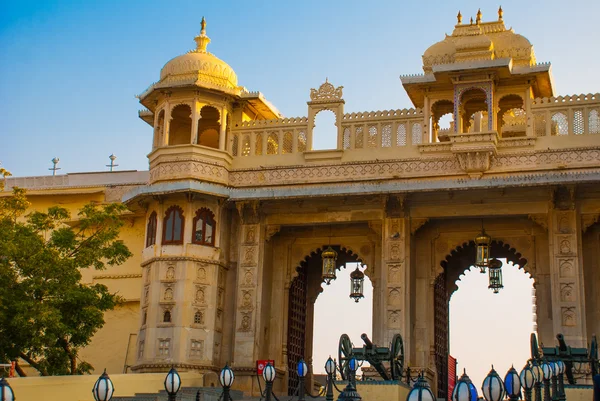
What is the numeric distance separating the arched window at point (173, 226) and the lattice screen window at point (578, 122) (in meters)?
8.75

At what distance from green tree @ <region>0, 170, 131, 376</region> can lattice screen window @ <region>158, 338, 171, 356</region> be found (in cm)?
181

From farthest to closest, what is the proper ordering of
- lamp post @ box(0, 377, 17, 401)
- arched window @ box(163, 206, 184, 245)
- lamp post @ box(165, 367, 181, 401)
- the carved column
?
arched window @ box(163, 206, 184, 245) → the carved column → lamp post @ box(165, 367, 181, 401) → lamp post @ box(0, 377, 17, 401)

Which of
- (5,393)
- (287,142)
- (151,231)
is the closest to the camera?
(5,393)

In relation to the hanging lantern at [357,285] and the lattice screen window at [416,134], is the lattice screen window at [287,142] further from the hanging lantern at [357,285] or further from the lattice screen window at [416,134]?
the hanging lantern at [357,285]

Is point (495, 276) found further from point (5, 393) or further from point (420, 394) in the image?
point (5, 393)

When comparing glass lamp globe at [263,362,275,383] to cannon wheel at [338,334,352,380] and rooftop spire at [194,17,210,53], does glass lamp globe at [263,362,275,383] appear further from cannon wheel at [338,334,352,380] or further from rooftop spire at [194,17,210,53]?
rooftop spire at [194,17,210,53]

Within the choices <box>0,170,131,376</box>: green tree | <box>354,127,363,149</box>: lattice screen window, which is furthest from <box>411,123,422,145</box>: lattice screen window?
<box>0,170,131,376</box>: green tree

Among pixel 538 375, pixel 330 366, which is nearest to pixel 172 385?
pixel 330 366

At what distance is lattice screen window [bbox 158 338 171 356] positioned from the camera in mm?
22016

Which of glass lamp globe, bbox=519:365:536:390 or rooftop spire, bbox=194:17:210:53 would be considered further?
rooftop spire, bbox=194:17:210:53

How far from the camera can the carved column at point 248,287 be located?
73.4 ft

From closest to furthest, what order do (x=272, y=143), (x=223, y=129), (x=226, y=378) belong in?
1. (x=226, y=378)
2. (x=223, y=129)
3. (x=272, y=143)

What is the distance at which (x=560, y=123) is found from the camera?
21688 millimetres

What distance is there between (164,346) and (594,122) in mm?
10298
